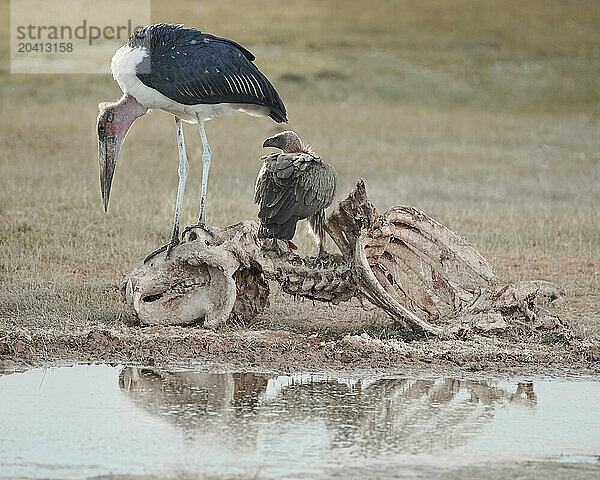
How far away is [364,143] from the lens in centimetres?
2106

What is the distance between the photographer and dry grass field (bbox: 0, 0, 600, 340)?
34.3 ft

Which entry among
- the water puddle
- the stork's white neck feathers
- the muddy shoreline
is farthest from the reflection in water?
the stork's white neck feathers

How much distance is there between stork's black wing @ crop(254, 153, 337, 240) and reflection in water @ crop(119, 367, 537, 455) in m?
1.47

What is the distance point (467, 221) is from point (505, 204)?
2.00m

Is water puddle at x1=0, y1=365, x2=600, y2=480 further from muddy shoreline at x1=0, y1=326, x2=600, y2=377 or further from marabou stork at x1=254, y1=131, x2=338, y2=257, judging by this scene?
marabou stork at x1=254, y1=131, x2=338, y2=257

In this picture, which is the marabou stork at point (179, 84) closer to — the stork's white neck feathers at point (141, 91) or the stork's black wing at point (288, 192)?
the stork's white neck feathers at point (141, 91)

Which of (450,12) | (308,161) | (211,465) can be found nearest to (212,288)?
(308,161)

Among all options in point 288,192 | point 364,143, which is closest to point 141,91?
point 288,192

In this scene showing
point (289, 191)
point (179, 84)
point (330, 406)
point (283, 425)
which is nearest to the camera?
point (283, 425)

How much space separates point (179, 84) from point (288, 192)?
1121mm

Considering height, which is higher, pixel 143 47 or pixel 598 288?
pixel 143 47

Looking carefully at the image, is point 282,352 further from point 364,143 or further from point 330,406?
point 364,143

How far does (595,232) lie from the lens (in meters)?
12.9

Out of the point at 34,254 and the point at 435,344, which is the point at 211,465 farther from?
the point at 34,254
